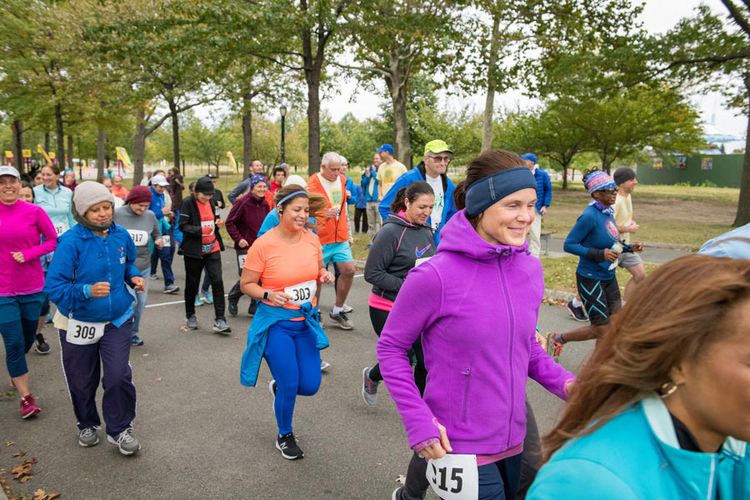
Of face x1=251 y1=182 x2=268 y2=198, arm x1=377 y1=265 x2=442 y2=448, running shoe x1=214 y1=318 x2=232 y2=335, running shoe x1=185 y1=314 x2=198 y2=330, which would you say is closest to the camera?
arm x1=377 y1=265 x2=442 y2=448

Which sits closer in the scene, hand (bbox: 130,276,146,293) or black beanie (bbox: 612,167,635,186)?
hand (bbox: 130,276,146,293)

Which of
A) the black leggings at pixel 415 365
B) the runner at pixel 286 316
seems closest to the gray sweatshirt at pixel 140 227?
the runner at pixel 286 316

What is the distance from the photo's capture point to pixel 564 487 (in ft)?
3.93

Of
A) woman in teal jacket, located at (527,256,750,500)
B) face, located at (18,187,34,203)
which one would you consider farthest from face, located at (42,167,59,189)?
woman in teal jacket, located at (527,256,750,500)

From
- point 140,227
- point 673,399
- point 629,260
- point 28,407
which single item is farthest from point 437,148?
point 673,399

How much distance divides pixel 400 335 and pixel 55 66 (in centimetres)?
2776

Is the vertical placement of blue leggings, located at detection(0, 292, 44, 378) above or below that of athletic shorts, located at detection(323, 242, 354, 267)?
below

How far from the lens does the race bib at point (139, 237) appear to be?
21.8 feet

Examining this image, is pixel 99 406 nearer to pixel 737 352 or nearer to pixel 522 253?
pixel 522 253

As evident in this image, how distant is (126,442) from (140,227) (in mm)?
3143

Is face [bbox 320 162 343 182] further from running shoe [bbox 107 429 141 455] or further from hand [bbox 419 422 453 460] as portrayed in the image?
hand [bbox 419 422 453 460]

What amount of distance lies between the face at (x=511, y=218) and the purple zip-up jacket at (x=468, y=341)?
2.0 inches

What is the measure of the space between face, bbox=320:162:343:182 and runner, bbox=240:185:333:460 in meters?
3.54

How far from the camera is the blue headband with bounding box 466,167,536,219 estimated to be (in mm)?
2389
